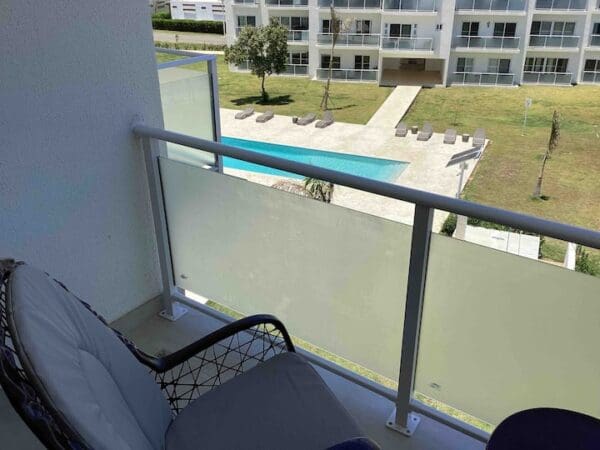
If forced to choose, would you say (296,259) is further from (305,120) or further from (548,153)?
(305,120)

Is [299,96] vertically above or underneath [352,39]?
underneath

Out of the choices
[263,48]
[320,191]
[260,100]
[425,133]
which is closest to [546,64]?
[425,133]

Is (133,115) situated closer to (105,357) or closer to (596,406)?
(105,357)

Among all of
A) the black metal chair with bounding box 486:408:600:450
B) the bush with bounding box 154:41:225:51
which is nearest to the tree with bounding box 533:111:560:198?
the black metal chair with bounding box 486:408:600:450

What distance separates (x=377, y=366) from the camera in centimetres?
185

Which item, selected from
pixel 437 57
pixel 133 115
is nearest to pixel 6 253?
pixel 133 115

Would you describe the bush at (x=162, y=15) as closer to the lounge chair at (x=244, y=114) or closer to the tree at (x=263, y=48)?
the tree at (x=263, y=48)

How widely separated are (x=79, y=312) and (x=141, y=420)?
30cm

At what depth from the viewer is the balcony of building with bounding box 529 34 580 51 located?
20.5 meters

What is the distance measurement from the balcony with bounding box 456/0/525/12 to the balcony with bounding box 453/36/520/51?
3.29ft

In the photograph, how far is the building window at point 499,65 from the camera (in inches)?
831

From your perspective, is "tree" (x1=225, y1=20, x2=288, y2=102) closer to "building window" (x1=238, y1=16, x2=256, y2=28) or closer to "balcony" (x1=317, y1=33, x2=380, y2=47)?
"balcony" (x1=317, y1=33, x2=380, y2=47)

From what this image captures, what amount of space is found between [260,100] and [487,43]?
9.17 meters

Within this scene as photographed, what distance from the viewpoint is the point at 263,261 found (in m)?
1.99
